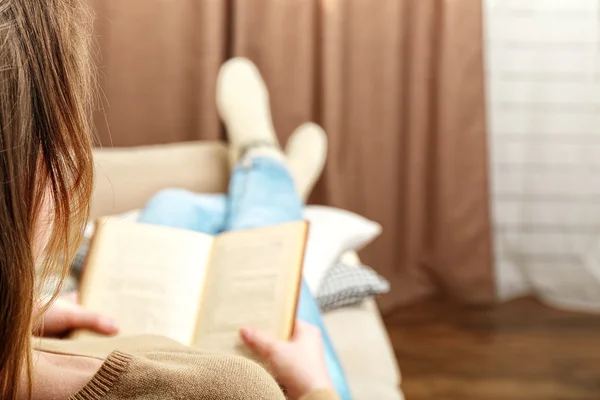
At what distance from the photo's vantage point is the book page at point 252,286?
3.32 ft

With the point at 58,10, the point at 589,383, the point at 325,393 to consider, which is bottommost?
the point at 589,383

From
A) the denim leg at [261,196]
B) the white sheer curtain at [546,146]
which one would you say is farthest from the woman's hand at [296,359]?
the white sheer curtain at [546,146]

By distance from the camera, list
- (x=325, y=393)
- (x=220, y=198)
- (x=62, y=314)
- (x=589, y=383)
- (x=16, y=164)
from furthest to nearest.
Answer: (x=589, y=383), (x=220, y=198), (x=62, y=314), (x=325, y=393), (x=16, y=164)

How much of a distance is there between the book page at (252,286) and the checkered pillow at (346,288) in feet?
1.16

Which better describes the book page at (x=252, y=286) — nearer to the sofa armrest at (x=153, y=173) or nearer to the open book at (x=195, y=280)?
the open book at (x=195, y=280)

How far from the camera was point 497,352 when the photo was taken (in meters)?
2.07

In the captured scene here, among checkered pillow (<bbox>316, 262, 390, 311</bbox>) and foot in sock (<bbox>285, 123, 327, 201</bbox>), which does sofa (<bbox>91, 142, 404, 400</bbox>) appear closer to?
checkered pillow (<bbox>316, 262, 390, 311</bbox>)

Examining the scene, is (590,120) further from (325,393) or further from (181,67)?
(325,393)

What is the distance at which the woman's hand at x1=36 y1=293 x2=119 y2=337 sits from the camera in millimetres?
1036

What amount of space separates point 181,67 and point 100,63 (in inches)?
10.1

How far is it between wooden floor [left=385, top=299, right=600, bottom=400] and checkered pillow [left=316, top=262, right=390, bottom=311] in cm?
49

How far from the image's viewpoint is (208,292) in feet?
3.61

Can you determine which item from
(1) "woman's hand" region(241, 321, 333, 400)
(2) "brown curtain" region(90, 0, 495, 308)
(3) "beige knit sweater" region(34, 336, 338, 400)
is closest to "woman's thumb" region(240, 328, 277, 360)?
(1) "woman's hand" region(241, 321, 333, 400)

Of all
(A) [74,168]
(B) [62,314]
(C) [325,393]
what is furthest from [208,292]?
(A) [74,168]
